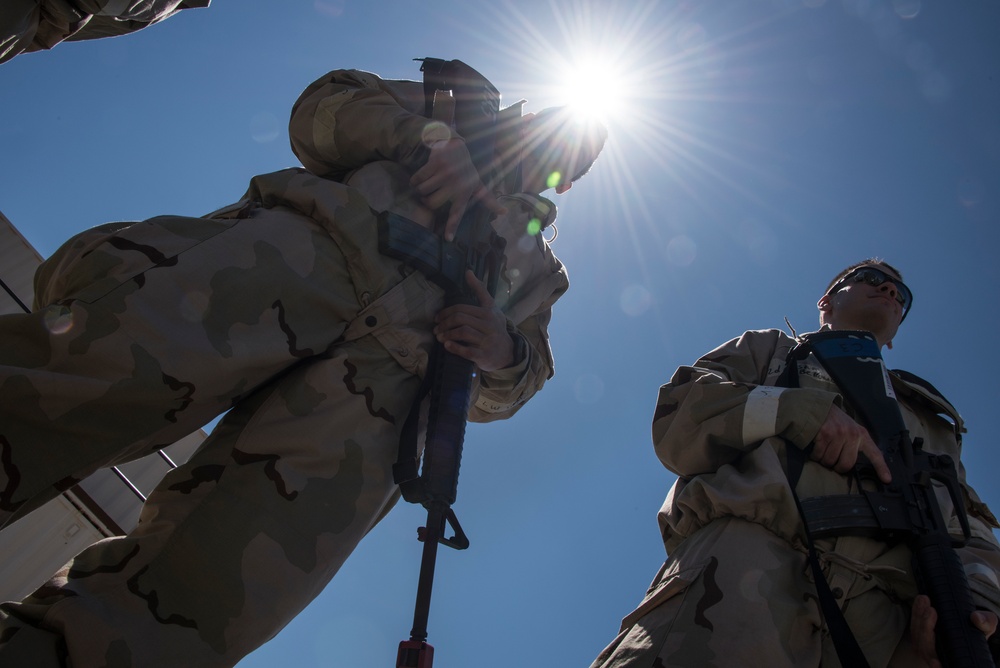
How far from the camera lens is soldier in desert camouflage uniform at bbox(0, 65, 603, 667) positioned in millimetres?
1756

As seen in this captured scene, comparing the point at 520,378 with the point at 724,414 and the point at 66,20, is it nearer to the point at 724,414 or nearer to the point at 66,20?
the point at 724,414

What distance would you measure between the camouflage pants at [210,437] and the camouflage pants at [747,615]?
0.98 m

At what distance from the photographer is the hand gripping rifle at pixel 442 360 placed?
2.30 metres

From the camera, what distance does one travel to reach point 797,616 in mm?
2270

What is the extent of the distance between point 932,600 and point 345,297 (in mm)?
2128

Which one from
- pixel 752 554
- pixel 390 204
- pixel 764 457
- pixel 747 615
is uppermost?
pixel 390 204

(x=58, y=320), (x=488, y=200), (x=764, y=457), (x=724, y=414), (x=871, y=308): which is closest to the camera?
(x=58, y=320)

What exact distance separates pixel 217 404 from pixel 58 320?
1.60 feet

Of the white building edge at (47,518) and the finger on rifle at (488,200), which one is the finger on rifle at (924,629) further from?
the white building edge at (47,518)

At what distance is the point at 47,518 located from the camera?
15.9 feet

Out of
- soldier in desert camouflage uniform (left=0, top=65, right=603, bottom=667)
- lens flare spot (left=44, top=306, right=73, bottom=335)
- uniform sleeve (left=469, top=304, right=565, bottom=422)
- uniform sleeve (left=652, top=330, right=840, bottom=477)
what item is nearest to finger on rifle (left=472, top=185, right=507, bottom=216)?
soldier in desert camouflage uniform (left=0, top=65, right=603, bottom=667)

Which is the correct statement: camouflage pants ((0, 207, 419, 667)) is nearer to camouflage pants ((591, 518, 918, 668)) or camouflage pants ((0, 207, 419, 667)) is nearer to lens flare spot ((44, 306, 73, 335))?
lens flare spot ((44, 306, 73, 335))

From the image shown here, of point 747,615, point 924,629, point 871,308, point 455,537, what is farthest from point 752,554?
point 871,308

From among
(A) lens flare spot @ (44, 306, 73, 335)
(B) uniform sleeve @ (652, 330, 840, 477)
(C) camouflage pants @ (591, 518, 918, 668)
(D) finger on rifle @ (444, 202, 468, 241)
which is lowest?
(C) camouflage pants @ (591, 518, 918, 668)
